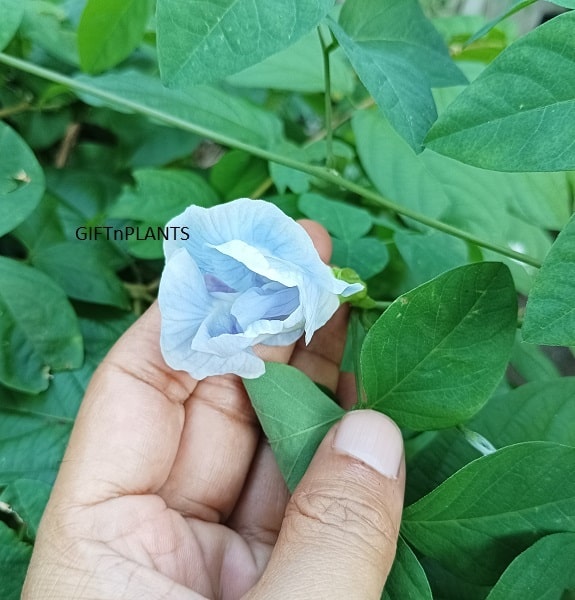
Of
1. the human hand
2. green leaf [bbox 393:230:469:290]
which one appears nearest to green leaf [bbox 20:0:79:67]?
the human hand

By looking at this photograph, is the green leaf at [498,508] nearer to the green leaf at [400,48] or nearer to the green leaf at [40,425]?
the green leaf at [400,48]

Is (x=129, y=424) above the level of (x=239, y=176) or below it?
below

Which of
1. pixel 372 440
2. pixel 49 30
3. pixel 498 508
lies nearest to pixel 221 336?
pixel 372 440

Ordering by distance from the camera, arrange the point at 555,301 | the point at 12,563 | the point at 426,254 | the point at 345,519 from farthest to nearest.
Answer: the point at 426,254 → the point at 12,563 → the point at 345,519 → the point at 555,301

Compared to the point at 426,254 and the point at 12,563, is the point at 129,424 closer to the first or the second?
the point at 12,563

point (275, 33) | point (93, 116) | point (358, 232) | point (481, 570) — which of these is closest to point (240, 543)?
point (481, 570)

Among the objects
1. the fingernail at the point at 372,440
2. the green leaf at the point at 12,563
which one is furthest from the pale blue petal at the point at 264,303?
the green leaf at the point at 12,563

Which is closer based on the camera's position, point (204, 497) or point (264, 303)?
point (264, 303)
